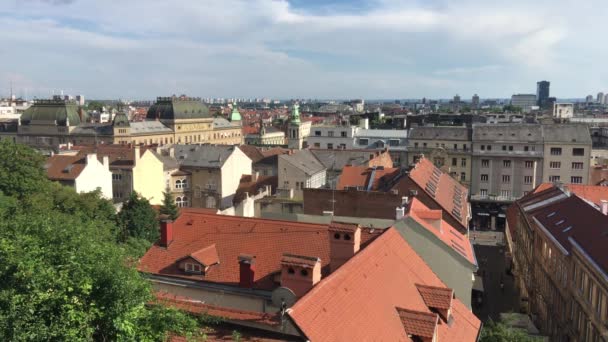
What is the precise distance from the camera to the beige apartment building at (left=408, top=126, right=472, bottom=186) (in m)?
91.4

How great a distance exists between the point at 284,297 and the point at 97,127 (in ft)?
389

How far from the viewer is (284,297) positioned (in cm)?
2152

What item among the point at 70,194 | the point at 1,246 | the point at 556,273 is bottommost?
the point at 556,273

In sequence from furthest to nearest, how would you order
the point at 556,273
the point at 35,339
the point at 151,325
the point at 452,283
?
the point at 556,273
the point at 452,283
the point at 151,325
the point at 35,339

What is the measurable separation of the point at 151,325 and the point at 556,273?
112 feet

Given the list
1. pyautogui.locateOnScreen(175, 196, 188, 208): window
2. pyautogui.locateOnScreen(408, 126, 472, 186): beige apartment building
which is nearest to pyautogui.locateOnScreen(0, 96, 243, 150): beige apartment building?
pyautogui.locateOnScreen(175, 196, 188, 208): window

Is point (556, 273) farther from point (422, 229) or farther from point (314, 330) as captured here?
point (314, 330)

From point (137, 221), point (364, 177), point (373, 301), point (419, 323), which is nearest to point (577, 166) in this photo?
point (364, 177)

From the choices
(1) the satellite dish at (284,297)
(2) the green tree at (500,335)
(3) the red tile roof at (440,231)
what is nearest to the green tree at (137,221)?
(3) the red tile roof at (440,231)

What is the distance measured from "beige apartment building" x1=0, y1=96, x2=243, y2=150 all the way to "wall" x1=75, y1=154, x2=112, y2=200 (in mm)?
55286

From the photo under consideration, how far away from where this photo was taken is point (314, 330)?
17.7 meters

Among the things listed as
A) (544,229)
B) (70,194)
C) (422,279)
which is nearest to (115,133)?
(70,194)

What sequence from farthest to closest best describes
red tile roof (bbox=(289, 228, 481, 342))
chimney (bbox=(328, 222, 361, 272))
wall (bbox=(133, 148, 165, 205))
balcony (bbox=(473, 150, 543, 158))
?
balcony (bbox=(473, 150, 543, 158)), wall (bbox=(133, 148, 165, 205)), chimney (bbox=(328, 222, 361, 272)), red tile roof (bbox=(289, 228, 481, 342))

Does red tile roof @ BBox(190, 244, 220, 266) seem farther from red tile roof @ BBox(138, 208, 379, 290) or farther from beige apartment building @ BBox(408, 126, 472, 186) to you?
beige apartment building @ BBox(408, 126, 472, 186)
